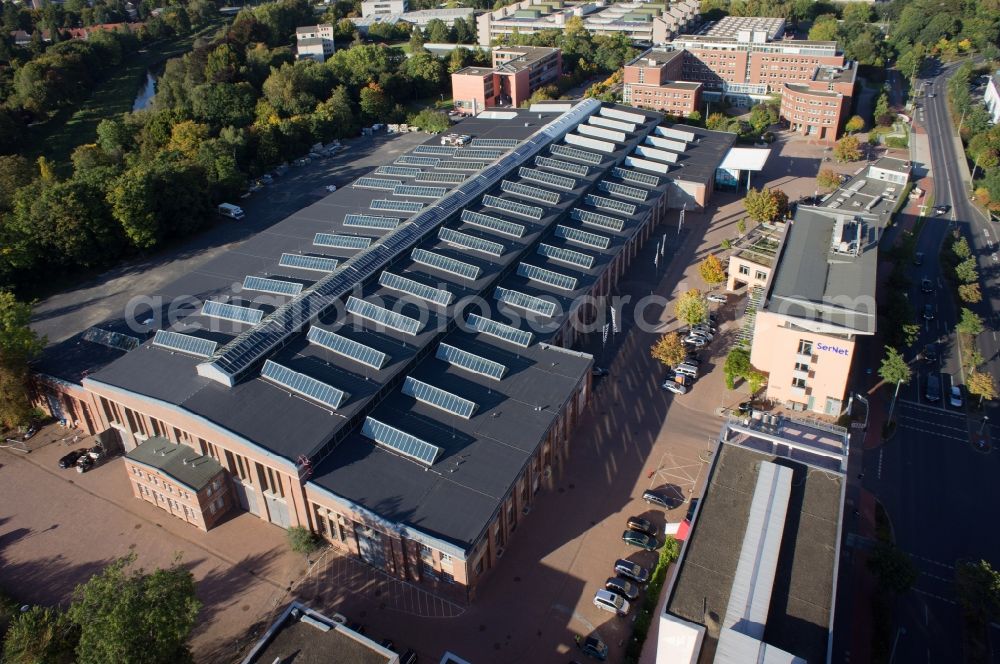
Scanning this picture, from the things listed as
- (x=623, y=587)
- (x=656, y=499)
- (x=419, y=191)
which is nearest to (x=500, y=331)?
(x=656, y=499)

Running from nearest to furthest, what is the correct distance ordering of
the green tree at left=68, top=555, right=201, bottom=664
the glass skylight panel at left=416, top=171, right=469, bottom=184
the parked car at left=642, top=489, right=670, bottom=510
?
1. the green tree at left=68, top=555, right=201, bottom=664
2. the parked car at left=642, top=489, right=670, bottom=510
3. the glass skylight panel at left=416, top=171, right=469, bottom=184

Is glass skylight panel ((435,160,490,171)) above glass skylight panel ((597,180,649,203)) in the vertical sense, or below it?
above

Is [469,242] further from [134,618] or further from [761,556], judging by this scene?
[134,618]

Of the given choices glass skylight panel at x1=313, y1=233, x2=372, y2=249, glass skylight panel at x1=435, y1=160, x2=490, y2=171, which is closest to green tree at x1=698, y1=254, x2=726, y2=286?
glass skylight panel at x1=435, y1=160, x2=490, y2=171

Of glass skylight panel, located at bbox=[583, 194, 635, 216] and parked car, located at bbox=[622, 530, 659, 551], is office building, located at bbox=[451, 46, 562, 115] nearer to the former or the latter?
glass skylight panel, located at bbox=[583, 194, 635, 216]

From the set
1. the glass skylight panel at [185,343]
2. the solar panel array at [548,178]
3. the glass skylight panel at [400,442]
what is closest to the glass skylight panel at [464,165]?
the solar panel array at [548,178]

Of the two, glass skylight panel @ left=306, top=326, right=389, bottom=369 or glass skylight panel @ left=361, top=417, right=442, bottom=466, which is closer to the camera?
glass skylight panel @ left=361, top=417, right=442, bottom=466
